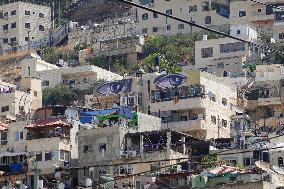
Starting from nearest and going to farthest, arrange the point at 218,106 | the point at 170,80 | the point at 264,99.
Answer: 1. the point at 170,80
2. the point at 218,106
3. the point at 264,99

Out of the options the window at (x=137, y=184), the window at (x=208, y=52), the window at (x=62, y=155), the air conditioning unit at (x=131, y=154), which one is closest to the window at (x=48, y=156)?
the window at (x=62, y=155)

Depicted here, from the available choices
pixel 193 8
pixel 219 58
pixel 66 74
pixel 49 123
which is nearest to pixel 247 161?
pixel 49 123

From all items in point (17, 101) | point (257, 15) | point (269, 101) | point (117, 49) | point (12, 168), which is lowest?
point (12, 168)

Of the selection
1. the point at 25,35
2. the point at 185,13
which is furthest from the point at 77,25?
the point at 185,13

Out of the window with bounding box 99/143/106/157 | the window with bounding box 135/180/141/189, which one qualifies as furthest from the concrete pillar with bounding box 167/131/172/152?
the window with bounding box 99/143/106/157

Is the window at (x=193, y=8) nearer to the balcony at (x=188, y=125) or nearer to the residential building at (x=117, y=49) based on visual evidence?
the residential building at (x=117, y=49)

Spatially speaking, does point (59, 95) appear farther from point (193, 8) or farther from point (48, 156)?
point (48, 156)

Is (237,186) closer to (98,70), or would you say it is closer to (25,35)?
(98,70)

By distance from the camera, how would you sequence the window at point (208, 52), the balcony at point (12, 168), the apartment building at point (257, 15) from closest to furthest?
the balcony at point (12, 168) → the window at point (208, 52) → the apartment building at point (257, 15)
